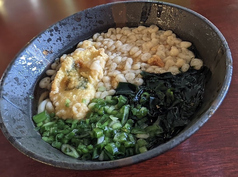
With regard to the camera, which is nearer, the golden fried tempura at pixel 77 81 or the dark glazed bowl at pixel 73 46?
the dark glazed bowl at pixel 73 46

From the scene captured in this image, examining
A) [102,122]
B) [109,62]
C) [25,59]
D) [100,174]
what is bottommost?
[100,174]

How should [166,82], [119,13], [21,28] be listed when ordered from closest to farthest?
[166,82], [119,13], [21,28]

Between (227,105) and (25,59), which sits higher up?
(25,59)

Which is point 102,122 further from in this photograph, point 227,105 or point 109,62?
point 227,105

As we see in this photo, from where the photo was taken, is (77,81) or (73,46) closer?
(77,81)

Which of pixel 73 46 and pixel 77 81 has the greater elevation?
pixel 73 46

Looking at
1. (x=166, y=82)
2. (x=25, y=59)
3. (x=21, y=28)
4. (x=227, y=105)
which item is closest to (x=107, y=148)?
(x=166, y=82)

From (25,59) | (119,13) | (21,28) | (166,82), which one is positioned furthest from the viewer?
(21,28)

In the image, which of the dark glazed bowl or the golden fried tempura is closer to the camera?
the dark glazed bowl
